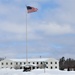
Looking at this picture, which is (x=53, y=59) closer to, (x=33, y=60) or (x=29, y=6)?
(x=33, y=60)

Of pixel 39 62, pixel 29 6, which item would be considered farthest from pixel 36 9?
pixel 39 62

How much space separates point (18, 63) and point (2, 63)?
32.3 feet

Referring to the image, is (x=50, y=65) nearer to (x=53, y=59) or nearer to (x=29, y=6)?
(x=53, y=59)

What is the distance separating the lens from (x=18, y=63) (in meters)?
161

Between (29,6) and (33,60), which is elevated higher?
(29,6)

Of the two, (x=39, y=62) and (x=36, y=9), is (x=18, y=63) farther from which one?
(x=36, y=9)

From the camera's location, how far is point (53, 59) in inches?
6334

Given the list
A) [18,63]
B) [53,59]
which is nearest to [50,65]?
[53,59]

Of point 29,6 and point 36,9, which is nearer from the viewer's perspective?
point 36,9

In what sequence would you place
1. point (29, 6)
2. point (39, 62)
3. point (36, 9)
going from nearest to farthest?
point (36, 9), point (29, 6), point (39, 62)

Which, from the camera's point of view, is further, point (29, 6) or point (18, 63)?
point (18, 63)

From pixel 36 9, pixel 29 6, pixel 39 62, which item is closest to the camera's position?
pixel 36 9

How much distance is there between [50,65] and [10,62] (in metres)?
22.1

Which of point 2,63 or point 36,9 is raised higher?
point 36,9
